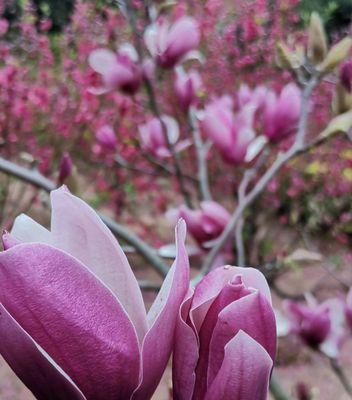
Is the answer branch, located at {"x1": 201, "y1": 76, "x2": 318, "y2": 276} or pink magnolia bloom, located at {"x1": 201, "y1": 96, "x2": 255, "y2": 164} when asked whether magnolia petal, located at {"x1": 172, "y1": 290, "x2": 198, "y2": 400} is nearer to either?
branch, located at {"x1": 201, "y1": 76, "x2": 318, "y2": 276}

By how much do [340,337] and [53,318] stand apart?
0.66 m

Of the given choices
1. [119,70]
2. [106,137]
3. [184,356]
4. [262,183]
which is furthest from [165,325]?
[106,137]

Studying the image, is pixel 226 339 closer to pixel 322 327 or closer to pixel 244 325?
pixel 244 325

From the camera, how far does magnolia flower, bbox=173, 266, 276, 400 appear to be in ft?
0.85

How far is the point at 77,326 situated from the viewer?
0.85 feet

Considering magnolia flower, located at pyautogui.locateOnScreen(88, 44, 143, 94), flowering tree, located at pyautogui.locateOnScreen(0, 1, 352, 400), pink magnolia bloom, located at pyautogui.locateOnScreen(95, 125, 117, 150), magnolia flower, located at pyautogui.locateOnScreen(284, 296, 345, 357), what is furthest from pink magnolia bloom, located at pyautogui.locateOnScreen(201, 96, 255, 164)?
pink magnolia bloom, located at pyautogui.locateOnScreen(95, 125, 117, 150)

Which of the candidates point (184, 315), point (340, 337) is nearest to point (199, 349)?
point (184, 315)

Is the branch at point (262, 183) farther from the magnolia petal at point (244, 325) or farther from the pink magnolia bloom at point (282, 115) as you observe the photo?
the magnolia petal at point (244, 325)

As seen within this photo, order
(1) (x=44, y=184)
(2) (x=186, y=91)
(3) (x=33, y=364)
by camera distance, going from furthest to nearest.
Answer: (2) (x=186, y=91)
(1) (x=44, y=184)
(3) (x=33, y=364)

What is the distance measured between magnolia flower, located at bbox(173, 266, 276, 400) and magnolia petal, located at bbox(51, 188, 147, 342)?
2 centimetres

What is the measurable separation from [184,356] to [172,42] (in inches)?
23.5

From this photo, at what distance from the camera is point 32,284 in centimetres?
25

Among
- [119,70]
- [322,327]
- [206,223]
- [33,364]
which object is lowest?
[322,327]

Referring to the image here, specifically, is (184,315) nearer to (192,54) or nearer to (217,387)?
(217,387)
